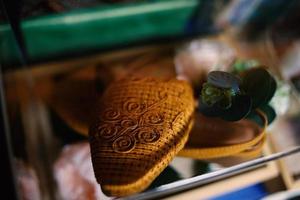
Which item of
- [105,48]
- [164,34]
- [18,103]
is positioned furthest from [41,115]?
[164,34]

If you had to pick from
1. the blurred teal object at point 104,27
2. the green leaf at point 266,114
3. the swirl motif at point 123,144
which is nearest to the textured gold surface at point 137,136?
the swirl motif at point 123,144

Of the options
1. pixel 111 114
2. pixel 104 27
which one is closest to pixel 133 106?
pixel 111 114

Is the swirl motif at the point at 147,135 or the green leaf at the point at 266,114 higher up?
the swirl motif at the point at 147,135

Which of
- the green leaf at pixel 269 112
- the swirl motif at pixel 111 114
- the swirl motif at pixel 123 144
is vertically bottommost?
the green leaf at pixel 269 112

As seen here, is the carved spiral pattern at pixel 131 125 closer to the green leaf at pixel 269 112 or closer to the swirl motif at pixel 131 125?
the swirl motif at pixel 131 125

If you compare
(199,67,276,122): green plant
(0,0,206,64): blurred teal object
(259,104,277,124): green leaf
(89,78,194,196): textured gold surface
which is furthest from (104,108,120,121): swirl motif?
(0,0,206,64): blurred teal object

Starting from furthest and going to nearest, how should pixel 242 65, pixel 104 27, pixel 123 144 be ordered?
pixel 104 27, pixel 242 65, pixel 123 144

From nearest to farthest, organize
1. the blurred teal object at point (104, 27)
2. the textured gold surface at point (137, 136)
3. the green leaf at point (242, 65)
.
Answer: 1. the textured gold surface at point (137, 136)
2. the green leaf at point (242, 65)
3. the blurred teal object at point (104, 27)

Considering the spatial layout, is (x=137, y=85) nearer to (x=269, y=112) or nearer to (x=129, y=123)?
(x=129, y=123)
